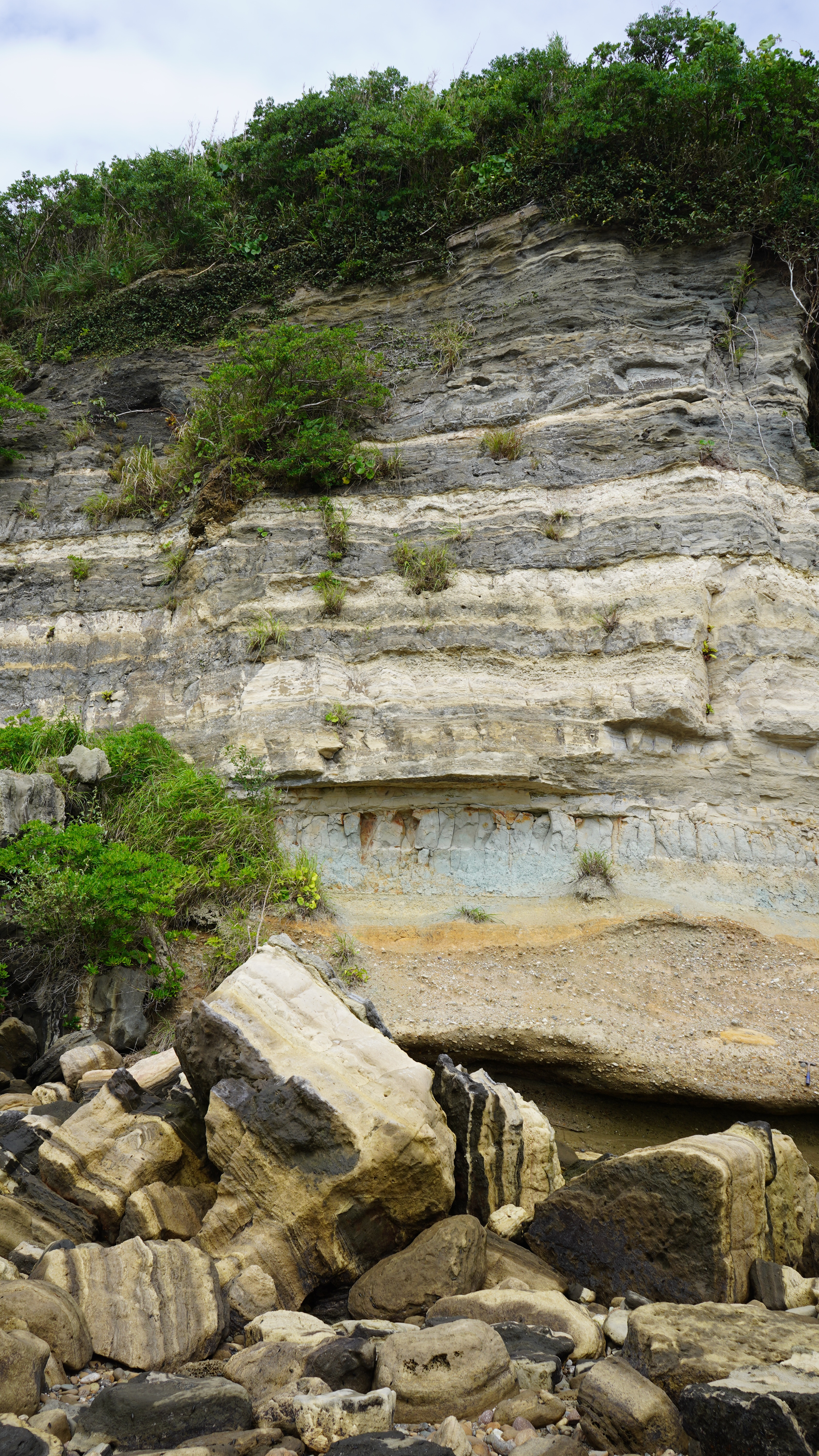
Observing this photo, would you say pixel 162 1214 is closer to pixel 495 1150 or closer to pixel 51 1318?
pixel 51 1318

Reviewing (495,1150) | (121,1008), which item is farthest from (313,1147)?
(121,1008)

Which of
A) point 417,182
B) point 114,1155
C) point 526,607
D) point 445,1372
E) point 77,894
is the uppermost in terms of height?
point 417,182

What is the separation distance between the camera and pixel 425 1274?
435 centimetres

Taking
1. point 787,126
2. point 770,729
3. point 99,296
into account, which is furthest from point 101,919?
point 787,126

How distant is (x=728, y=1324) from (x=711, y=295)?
11.9m

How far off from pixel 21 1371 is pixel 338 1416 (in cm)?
122

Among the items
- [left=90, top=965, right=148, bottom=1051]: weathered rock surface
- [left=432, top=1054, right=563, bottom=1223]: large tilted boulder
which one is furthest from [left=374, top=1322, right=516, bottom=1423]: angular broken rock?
[left=90, top=965, right=148, bottom=1051]: weathered rock surface

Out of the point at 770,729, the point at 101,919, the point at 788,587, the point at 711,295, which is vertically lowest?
the point at 101,919

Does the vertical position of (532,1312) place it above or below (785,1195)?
below

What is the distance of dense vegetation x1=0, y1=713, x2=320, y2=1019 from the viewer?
7141 millimetres

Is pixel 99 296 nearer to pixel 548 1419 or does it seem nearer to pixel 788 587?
pixel 788 587

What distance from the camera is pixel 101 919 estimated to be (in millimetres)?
7207

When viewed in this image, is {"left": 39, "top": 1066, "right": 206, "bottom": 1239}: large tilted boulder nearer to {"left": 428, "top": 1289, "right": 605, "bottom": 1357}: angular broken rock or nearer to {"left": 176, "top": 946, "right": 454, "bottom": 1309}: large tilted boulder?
{"left": 176, "top": 946, "right": 454, "bottom": 1309}: large tilted boulder

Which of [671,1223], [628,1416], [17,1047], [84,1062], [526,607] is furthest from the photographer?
[526,607]
